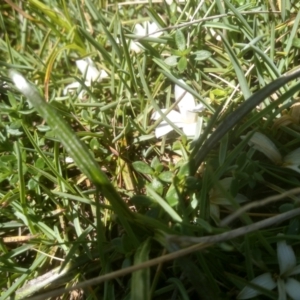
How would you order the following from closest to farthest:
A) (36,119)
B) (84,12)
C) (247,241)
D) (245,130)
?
(247,241) < (245,130) < (36,119) < (84,12)

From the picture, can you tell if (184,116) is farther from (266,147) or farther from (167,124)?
(266,147)


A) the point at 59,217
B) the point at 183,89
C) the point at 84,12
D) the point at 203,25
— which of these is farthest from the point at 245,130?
the point at 84,12

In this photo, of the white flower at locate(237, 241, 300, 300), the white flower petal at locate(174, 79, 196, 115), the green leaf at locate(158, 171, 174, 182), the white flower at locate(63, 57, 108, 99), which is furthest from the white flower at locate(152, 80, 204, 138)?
the white flower at locate(237, 241, 300, 300)

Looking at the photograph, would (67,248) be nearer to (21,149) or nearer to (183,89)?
(21,149)

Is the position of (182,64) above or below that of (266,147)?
above

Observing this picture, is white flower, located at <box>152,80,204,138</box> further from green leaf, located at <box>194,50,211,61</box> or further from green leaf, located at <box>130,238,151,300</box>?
green leaf, located at <box>130,238,151,300</box>

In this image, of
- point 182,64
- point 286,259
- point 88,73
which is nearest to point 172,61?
point 182,64
